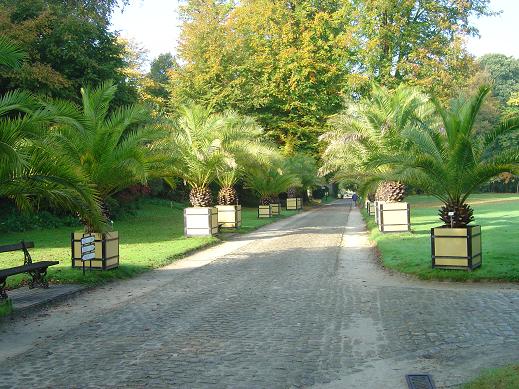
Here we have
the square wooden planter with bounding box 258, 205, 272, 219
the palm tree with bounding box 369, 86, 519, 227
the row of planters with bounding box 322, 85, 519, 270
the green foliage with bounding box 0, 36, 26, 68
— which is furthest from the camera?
the square wooden planter with bounding box 258, 205, 272, 219

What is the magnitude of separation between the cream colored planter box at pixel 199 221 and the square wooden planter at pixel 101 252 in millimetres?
8299

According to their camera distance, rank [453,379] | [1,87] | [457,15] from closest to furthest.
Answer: [453,379] → [1,87] → [457,15]

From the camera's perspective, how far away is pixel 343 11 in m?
38.8

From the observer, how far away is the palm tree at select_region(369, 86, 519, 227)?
11.8 meters

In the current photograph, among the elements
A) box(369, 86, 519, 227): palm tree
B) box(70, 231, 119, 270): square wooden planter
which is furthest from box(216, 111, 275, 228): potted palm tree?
box(369, 86, 519, 227): palm tree

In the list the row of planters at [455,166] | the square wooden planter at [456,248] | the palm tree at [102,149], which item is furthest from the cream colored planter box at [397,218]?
the palm tree at [102,149]

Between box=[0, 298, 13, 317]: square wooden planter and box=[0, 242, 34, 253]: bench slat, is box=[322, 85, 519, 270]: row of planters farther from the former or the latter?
box=[0, 298, 13, 317]: square wooden planter

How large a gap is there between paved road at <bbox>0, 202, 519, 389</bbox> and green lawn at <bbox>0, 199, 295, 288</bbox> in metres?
1.07

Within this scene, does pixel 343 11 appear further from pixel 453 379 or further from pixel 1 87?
pixel 453 379

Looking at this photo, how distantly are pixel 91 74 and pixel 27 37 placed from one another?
4288 millimetres

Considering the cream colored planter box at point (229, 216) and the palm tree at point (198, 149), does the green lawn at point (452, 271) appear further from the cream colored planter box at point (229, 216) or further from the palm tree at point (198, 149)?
the palm tree at point (198, 149)

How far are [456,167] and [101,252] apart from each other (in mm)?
8350

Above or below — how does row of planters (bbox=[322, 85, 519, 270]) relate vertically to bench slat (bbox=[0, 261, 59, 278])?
above

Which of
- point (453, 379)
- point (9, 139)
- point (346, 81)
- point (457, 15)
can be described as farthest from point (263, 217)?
point (453, 379)
